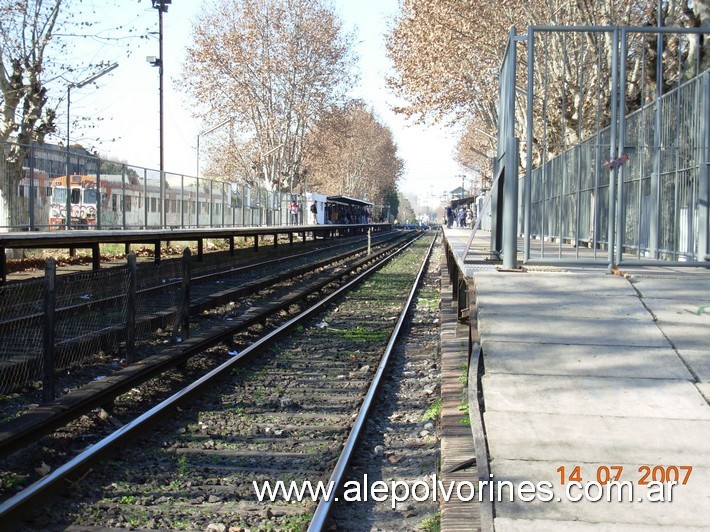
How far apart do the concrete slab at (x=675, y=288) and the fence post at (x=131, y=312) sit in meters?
5.36

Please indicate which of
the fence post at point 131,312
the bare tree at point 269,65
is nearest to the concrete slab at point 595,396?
the fence post at point 131,312

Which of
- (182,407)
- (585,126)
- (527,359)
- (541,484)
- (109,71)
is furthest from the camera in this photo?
(585,126)

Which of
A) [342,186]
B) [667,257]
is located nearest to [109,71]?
[667,257]

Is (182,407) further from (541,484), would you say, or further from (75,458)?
(541,484)

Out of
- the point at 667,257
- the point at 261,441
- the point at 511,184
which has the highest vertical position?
the point at 511,184

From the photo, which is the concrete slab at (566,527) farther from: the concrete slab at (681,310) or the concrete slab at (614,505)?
the concrete slab at (681,310)

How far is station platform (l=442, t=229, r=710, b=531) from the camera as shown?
4.22 metres

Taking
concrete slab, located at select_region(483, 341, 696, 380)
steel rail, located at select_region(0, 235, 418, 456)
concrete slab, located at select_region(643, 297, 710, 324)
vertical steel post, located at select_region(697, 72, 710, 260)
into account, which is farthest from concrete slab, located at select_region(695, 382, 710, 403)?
steel rail, located at select_region(0, 235, 418, 456)

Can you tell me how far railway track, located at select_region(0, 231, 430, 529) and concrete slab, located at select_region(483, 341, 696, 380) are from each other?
1.31 meters

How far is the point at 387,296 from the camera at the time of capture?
18.6 metres

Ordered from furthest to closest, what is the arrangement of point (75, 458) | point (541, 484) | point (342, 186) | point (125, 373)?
point (342, 186)
point (125, 373)
point (75, 458)
point (541, 484)

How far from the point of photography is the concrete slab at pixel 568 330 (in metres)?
6.46

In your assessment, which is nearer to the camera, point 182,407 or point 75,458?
point 75,458

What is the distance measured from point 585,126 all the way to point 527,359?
75.4 feet
